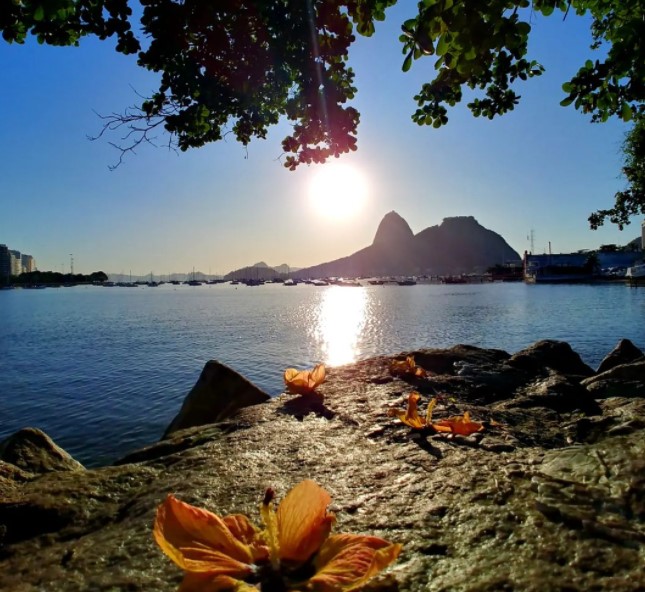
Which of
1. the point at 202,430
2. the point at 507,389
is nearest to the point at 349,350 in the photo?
the point at 507,389

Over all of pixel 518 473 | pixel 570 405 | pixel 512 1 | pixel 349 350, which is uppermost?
pixel 512 1

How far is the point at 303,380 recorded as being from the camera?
204 inches

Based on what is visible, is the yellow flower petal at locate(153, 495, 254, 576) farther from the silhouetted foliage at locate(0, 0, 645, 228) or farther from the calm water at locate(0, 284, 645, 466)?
the calm water at locate(0, 284, 645, 466)

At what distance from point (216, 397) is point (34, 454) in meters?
3.77

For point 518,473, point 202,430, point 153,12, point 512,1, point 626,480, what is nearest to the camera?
point 626,480

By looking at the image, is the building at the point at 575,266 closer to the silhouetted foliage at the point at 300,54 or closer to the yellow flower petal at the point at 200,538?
the silhouetted foliage at the point at 300,54

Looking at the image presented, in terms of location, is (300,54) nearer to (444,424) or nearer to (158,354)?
(444,424)

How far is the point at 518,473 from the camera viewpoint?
2.30 m

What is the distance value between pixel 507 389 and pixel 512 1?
5.24 m

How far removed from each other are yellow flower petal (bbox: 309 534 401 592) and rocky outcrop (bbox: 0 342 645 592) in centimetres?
19

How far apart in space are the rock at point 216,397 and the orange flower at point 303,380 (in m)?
2.45

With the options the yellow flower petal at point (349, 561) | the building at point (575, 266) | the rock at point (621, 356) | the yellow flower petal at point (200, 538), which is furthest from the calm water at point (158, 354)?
the building at point (575, 266)

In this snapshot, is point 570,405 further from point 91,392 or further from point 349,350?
point 349,350

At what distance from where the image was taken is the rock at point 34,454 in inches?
171
